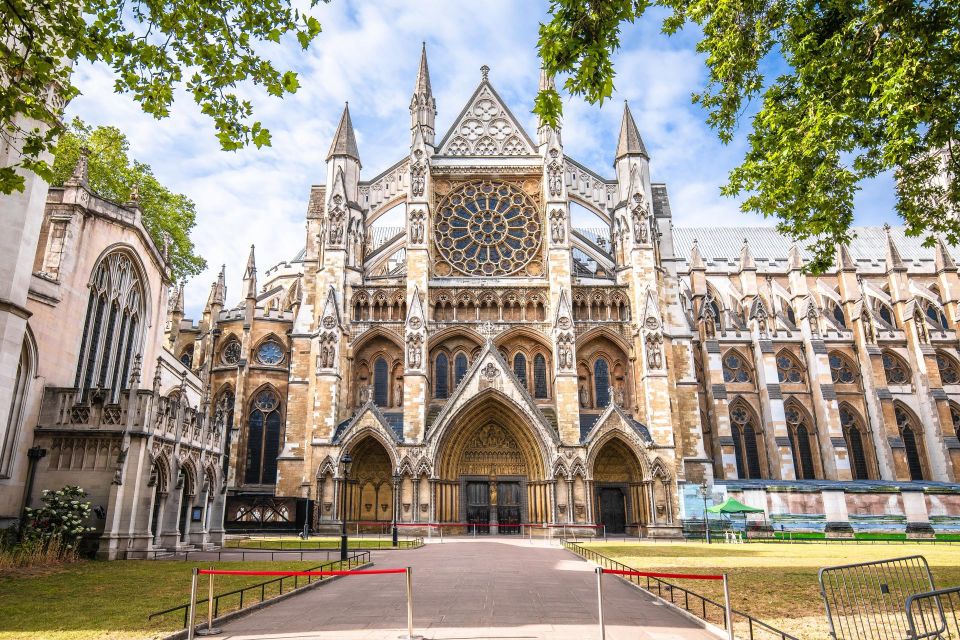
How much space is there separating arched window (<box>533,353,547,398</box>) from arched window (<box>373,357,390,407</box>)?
7.41 m

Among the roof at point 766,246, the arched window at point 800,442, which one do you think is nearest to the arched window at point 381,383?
the arched window at point 800,442

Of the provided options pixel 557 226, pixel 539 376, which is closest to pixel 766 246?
pixel 557 226

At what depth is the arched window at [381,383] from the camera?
104ft

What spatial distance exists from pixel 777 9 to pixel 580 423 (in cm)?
2170

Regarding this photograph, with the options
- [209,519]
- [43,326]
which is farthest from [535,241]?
[43,326]

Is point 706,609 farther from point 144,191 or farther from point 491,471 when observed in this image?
point 144,191

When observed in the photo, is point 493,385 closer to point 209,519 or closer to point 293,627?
point 209,519

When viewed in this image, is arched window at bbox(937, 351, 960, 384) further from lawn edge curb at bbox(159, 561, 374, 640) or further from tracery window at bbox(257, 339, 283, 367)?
lawn edge curb at bbox(159, 561, 374, 640)

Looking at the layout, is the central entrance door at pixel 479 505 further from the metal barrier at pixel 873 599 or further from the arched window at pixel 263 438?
the metal barrier at pixel 873 599

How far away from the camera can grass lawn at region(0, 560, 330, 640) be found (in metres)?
7.16

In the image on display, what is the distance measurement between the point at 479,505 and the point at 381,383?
304 inches

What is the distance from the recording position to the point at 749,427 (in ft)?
141

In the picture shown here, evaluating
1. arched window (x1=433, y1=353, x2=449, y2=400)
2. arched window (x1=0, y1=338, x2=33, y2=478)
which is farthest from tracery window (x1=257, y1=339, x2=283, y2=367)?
arched window (x1=0, y1=338, x2=33, y2=478)

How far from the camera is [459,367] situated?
32094 mm
